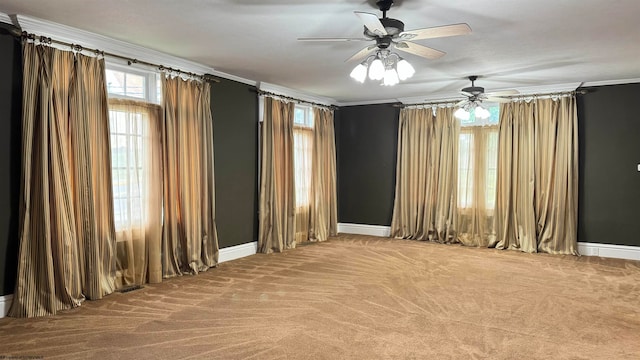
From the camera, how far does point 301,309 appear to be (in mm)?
3926

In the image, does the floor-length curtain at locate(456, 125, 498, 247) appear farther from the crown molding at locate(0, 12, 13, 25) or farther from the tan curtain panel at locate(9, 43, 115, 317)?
the crown molding at locate(0, 12, 13, 25)

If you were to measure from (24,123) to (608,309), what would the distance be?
5.46 m

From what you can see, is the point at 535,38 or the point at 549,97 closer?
the point at 535,38

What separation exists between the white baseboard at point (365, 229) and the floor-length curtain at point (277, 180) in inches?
71.3

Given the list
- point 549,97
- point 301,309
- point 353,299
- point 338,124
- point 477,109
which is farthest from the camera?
point 338,124

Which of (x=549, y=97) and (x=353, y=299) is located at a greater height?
(x=549, y=97)

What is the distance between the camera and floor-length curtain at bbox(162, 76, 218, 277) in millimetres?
4906

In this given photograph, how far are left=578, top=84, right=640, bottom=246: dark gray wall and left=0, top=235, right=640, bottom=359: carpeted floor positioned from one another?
76 cm

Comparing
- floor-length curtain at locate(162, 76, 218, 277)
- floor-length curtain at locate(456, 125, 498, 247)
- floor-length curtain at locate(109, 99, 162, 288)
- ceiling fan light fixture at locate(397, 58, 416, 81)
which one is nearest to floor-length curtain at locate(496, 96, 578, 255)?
floor-length curtain at locate(456, 125, 498, 247)

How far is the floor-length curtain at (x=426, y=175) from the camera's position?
24.0 ft

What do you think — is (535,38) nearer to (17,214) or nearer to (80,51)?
(80,51)

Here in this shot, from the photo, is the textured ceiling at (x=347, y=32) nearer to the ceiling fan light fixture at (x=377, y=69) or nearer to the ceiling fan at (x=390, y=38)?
the ceiling fan at (x=390, y=38)

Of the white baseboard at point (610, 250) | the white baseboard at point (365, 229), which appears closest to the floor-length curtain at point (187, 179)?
the white baseboard at point (365, 229)

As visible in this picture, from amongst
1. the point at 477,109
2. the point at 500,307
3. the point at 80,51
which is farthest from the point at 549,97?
the point at 80,51
